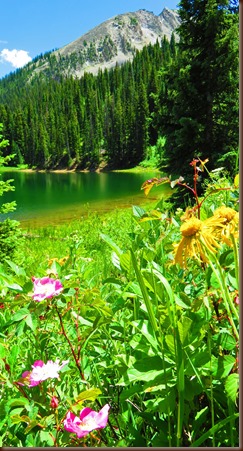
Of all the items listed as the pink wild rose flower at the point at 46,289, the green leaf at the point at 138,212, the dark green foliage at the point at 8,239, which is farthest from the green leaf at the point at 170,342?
the dark green foliage at the point at 8,239

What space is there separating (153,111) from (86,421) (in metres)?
16.2

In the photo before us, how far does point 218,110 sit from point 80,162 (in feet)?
214

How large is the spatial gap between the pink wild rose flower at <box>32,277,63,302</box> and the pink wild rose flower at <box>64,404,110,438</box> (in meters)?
0.24

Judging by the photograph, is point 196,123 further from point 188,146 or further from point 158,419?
point 158,419

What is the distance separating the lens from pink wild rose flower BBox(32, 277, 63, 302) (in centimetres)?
84

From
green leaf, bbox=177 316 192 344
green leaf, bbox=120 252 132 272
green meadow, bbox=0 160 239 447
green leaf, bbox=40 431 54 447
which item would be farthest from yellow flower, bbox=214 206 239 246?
green leaf, bbox=40 431 54 447

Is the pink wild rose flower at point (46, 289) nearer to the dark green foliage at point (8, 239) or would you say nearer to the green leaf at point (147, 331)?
the green leaf at point (147, 331)

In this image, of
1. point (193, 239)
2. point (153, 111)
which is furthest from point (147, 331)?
point (153, 111)

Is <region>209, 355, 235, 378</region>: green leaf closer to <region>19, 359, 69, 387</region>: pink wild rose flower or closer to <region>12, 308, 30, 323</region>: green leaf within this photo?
<region>19, 359, 69, 387</region>: pink wild rose flower

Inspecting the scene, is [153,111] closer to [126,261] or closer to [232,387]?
[126,261]

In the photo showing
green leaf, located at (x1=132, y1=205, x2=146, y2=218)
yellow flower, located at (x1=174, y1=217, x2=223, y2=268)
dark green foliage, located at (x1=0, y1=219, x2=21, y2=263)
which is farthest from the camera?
dark green foliage, located at (x1=0, y1=219, x2=21, y2=263)

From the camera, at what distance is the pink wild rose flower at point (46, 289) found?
84 cm

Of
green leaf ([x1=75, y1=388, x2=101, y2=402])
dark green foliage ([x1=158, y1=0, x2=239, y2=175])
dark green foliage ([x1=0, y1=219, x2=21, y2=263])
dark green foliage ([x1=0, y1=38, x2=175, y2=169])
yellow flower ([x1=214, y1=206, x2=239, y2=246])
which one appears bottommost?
dark green foliage ([x1=0, y1=219, x2=21, y2=263])

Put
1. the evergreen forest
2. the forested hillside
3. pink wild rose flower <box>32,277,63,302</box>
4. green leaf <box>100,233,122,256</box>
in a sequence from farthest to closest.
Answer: the forested hillside → green leaf <box>100,233,122,256</box> → pink wild rose flower <box>32,277,63,302</box> → the evergreen forest
